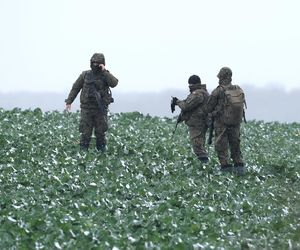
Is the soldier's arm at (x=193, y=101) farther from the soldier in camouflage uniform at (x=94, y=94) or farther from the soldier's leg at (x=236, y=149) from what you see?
the soldier in camouflage uniform at (x=94, y=94)

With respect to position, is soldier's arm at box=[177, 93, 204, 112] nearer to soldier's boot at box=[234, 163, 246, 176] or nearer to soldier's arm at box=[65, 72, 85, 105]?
soldier's boot at box=[234, 163, 246, 176]

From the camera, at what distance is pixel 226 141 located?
23547 millimetres

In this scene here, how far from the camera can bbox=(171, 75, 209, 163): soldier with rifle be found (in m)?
23.9

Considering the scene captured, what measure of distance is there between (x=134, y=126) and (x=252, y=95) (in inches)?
5744

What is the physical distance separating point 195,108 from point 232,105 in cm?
123

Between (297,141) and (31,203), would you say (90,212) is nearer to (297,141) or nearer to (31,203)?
(31,203)

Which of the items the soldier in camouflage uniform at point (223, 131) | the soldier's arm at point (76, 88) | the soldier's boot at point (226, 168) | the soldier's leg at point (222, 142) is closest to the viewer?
the soldier in camouflage uniform at point (223, 131)

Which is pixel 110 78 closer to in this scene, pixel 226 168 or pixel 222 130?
pixel 222 130

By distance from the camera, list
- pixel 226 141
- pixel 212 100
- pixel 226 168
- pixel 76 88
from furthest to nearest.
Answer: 1. pixel 76 88
2. pixel 226 168
3. pixel 226 141
4. pixel 212 100

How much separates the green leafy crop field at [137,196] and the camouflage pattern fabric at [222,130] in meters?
0.41

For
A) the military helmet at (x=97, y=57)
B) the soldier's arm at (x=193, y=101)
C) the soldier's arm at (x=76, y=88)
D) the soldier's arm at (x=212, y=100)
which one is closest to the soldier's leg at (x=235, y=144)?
the soldier's arm at (x=212, y=100)

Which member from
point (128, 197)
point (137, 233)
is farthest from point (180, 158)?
point (137, 233)

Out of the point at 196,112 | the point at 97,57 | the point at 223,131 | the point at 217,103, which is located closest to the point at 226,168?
the point at 223,131

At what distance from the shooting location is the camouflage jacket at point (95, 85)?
24766 mm
